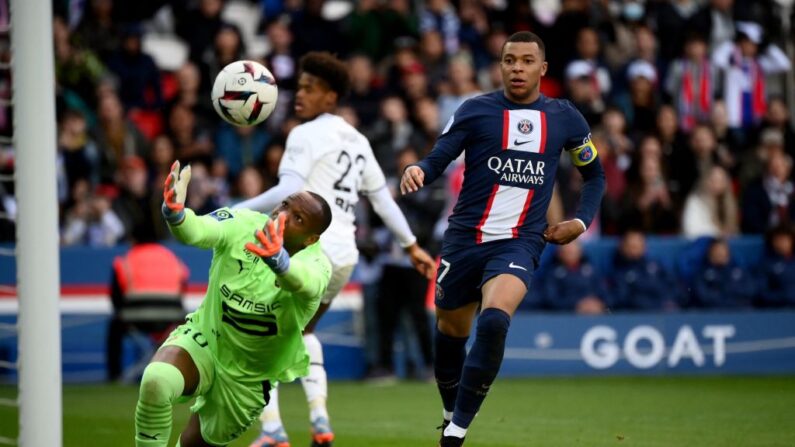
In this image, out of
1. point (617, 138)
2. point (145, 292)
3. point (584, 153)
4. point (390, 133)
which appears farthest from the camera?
point (617, 138)

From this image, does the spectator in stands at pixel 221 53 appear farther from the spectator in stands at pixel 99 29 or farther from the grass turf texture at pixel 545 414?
the grass turf texture at pixel 545 414

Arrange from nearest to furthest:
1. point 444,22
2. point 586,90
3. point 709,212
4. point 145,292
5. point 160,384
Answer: point 160,384
point 145,292
point 709,212
point 586,90
point 444,22

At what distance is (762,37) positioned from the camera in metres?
19.9

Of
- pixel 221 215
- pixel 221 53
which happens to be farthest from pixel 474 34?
pixel 221 215

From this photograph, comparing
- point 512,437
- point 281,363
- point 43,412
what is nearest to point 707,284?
point 512,437

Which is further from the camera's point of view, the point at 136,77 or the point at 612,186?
the point at 136,77

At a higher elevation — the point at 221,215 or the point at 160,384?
the point at 221,215

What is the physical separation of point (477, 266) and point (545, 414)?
3.38 metres

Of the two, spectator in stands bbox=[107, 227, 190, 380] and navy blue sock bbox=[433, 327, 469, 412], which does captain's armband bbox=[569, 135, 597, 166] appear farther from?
spectator in stands bbox=[107, 227, 190, 380]

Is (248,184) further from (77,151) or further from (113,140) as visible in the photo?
(77,151)

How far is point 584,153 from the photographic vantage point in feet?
28.3

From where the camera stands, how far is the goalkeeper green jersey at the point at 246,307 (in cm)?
700

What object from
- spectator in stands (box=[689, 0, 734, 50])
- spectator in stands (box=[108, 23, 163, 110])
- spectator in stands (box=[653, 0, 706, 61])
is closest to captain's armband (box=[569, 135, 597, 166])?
spectator in stands (box=[108, 23, 163, 110])

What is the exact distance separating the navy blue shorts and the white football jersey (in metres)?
1.14
